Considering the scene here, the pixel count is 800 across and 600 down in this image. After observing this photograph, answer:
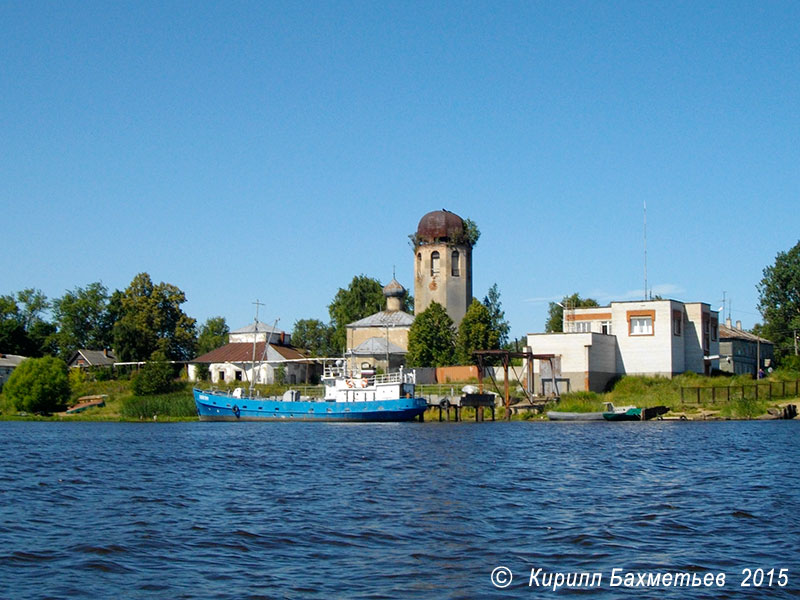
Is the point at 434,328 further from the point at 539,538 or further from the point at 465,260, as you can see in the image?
the point at 539,538

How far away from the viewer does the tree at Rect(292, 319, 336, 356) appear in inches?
4985

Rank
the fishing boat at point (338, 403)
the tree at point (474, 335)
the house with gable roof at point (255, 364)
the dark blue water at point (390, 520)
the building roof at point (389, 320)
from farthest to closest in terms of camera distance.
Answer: the building roof at point (389, 320) < the house with gable roof at point (255, 364) < the tree at point (474, 335) < the fishing boat at point (338, 403) < the dark blue water at point (390, 520)

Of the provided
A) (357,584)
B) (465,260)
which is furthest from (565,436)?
(465,260)

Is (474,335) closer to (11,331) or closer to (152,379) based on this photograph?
(152,379)

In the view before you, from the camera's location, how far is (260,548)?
1756 centimetres

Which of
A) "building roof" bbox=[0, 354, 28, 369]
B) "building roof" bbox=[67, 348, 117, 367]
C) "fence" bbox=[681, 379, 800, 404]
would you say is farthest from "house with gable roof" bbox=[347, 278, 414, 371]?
"building roof" bbox=[0, 354, 28, 369]

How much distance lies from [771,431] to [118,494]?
35.4 metres

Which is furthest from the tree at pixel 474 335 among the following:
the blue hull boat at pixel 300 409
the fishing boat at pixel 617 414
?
the fishing boat at pixel 617 414

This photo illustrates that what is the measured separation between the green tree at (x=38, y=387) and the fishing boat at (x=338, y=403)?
14490 mm

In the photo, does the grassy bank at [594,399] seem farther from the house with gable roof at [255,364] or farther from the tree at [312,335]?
the tree at [312,335]

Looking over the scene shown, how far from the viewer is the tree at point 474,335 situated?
8400cm

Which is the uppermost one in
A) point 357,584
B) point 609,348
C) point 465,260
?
point 465,260

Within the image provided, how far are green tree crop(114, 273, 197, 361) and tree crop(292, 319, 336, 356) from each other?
2082 centimetres

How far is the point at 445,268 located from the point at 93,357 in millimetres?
39333
